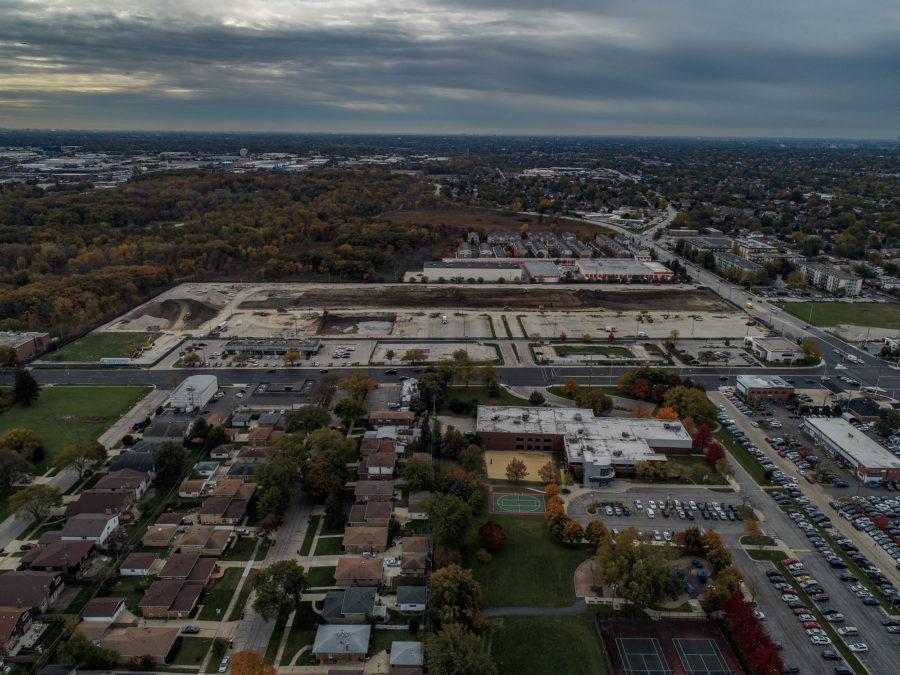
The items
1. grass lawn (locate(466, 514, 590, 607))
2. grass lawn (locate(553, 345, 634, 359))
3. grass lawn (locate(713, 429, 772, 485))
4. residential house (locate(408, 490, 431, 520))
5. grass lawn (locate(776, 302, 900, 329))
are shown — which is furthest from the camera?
grass lawn (locate(776, 302, 900, 329))

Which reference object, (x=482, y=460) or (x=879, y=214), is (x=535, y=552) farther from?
(x=879, y=214)

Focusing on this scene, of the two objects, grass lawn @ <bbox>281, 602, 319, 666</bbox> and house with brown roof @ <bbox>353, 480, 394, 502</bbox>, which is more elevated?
house with brown roof @ <bbox>353, 480, 394, 502</bbox>

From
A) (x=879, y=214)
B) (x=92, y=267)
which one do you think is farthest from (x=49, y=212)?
(x=879, y=214)

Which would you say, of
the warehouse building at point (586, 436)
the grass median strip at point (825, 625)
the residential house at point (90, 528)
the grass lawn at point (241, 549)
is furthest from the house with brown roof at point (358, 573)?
the grass median strip at point (825, 625)

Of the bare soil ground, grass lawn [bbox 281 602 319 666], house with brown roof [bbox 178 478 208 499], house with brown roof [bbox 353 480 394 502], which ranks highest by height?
the bare soil ground

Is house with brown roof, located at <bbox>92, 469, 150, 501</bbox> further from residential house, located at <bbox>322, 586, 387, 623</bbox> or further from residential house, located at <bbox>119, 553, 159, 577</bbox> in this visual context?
residential house, located at <bbox>322, 586, 387, 623</bbox>

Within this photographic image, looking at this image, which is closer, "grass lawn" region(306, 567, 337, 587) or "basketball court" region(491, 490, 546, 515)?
"grass lawn" region(306, 567, 337, 587)

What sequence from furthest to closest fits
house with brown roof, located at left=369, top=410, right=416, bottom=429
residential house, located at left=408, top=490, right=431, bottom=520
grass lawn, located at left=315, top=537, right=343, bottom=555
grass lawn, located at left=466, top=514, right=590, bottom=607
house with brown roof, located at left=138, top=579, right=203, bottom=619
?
house with brown roof, located at left=369, top=410, right=416, bottom=429
residential house, located at left=408, top=490, right=431, bottom=520
grass lawn, located at left=315, top=537, right=343, bottom=555
grass lawn, located at left=466, top=514, right=590, bottom=607
house with brown roof, located at left=138, top=579, right=203, bottom=619

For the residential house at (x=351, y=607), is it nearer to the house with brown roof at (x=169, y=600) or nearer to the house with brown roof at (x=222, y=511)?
the house with brown roof at (x=169, y=600)

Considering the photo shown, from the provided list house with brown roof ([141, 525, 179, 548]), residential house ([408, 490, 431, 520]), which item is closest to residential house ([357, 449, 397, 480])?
residential house ([408, 490, 431, 520])
